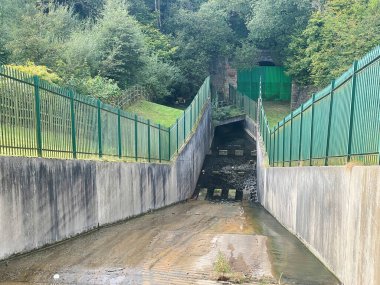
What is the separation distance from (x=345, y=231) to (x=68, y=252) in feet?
15.5

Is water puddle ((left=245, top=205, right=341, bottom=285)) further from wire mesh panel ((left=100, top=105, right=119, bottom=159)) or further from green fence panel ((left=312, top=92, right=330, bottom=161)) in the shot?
wire mesh panel ((left=100, top=105, right=119, bottom=159))

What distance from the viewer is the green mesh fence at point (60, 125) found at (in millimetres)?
7215

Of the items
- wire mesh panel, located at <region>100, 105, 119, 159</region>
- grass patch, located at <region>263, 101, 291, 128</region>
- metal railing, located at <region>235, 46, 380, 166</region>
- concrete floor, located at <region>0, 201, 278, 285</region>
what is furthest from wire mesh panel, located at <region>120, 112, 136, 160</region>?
grass patch, located at <region>263, 101, 291, 128</region>

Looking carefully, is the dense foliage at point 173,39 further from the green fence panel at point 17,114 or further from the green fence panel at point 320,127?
the green fence panel at point 320,127

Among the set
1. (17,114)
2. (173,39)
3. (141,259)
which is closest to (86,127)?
(17,114)

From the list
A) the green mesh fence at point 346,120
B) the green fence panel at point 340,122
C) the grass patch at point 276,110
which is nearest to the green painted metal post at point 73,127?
the green mesh fence at point 346,120

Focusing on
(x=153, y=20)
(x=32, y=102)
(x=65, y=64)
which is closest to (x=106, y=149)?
(x=32, y=102)

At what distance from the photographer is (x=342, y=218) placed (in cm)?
580

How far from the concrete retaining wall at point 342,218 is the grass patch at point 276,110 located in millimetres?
26150

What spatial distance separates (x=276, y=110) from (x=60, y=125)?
31.7 m

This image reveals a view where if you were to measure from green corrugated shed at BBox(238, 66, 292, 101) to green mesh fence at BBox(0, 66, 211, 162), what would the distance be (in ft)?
90.7

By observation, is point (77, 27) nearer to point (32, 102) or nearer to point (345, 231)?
point (32, 102)

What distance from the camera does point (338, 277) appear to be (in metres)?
5.91

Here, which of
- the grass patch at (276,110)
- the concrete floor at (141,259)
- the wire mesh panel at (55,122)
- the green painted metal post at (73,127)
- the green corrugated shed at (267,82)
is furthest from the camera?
the green corrugated shed at (267,82)
